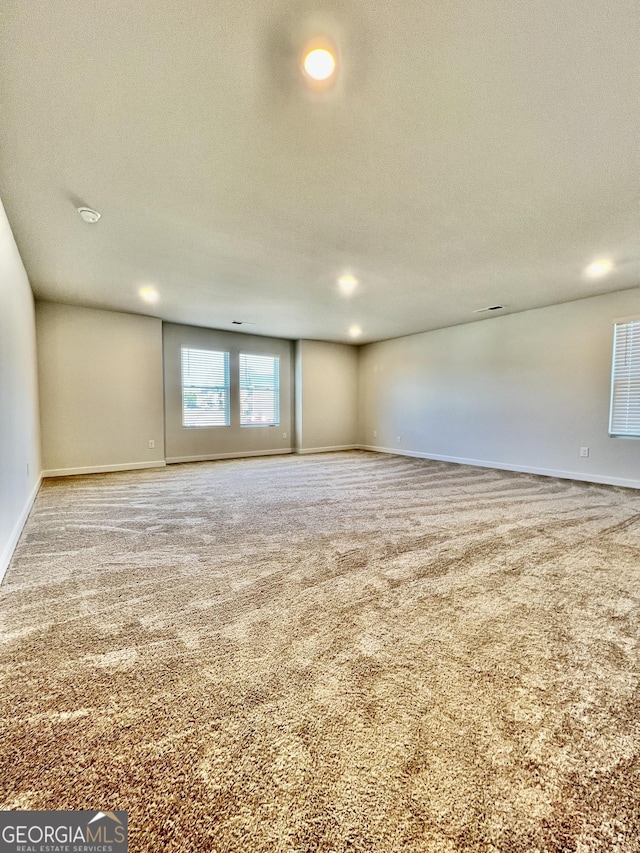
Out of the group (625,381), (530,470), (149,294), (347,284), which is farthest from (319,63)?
(530,470)

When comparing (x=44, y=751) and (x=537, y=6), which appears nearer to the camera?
(x=44, y=751)

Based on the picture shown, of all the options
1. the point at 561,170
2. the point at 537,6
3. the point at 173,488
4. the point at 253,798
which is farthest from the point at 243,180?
the point at 173,488

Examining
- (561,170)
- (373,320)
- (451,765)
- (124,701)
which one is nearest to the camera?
(451,765)

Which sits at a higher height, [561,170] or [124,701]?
[561,170]

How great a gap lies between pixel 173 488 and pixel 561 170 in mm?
4721

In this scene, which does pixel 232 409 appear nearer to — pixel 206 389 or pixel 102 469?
pixel 206 389

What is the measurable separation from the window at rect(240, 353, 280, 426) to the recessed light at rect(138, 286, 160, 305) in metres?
2.31

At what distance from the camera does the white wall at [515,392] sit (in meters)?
4.80

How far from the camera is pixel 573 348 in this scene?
506 centimetres

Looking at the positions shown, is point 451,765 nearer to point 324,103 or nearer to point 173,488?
point 324,103

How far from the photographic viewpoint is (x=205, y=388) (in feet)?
22.2

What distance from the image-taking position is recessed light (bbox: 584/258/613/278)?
3648mm

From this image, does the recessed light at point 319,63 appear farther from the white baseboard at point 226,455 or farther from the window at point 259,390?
the white baseboard at point 226,455

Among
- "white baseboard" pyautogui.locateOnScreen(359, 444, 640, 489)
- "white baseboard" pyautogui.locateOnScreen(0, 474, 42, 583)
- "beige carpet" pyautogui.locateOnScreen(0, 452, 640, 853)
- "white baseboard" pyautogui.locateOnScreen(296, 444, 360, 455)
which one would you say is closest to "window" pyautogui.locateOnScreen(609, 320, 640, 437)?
"white baseboard" pyautogui.locateOnScreen(359, 444, 640, 489)
